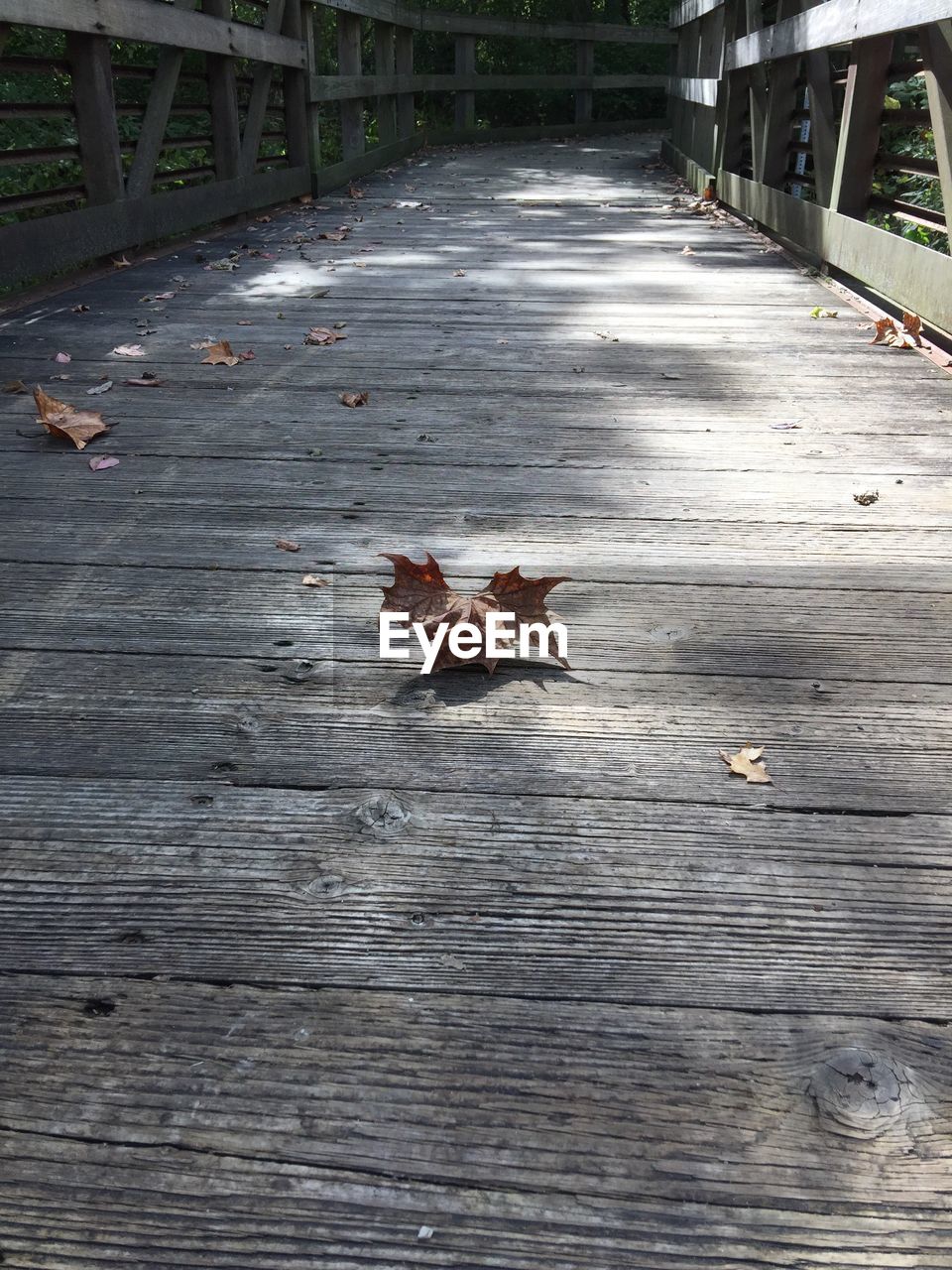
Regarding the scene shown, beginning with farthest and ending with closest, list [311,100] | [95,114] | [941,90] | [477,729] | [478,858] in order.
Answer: [311,100] < [95,114] < [941,90] < [477,729] < [478,858]

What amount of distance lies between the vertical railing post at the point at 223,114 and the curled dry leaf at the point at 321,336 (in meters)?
3.23

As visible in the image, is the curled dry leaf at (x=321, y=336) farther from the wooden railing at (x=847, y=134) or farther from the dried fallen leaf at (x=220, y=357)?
the wooden railing at (x=847, y=134)

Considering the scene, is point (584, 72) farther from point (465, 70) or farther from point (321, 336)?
point (321, 336)

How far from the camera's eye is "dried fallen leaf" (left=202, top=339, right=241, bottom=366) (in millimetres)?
3486

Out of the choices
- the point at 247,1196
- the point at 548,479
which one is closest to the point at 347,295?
the point at 548,479

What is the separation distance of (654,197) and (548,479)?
6.63 m

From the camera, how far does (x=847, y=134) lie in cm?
436

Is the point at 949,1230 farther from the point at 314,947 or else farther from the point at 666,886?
the point at 314,947

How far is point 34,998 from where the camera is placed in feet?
3.52

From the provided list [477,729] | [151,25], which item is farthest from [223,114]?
[477,729]

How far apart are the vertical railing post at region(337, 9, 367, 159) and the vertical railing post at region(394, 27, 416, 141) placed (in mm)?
1642

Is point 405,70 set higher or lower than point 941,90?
higher

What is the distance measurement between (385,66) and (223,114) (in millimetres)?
4341
